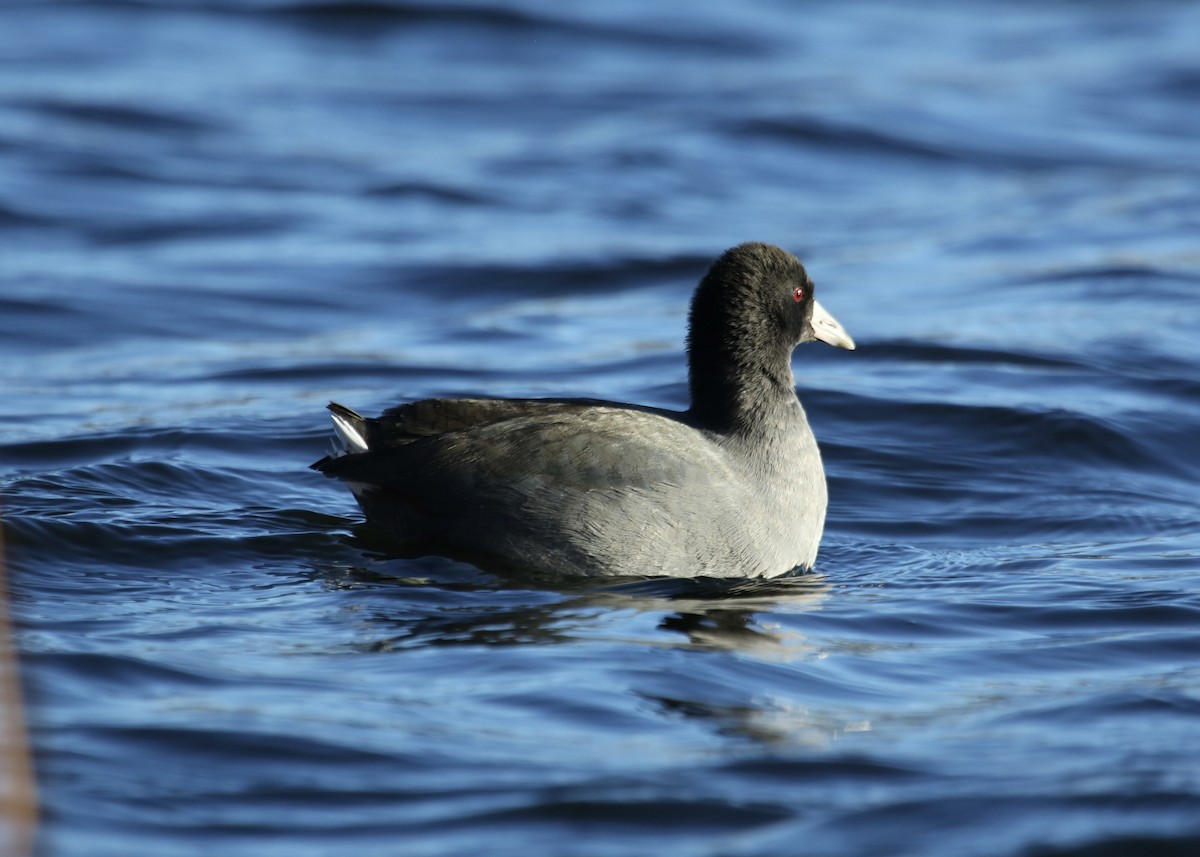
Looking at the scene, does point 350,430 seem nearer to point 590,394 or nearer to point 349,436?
point 349,436

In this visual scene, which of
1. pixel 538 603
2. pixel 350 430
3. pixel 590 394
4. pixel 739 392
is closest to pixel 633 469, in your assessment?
pixel 538 603

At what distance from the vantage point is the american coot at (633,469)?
22.1 ft

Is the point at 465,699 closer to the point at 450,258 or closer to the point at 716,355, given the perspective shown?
the point at 716,355

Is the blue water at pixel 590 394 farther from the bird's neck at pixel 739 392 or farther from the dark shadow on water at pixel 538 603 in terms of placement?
the bird's neck at pixel 739 392

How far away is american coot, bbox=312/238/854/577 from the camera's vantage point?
673 centimetres

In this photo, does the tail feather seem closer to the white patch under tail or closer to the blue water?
the white patch under tail

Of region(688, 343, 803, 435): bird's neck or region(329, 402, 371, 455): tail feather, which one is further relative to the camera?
region(688, 343, 803, 435): bird's neck

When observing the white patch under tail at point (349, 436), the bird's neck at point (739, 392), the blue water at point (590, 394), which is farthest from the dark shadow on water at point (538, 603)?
the bird's neck at point (739, 392)

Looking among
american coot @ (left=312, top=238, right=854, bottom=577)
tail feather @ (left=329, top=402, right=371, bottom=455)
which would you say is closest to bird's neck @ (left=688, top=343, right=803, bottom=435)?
american coot @ (left=312, top=238, right=854, bottom=577)

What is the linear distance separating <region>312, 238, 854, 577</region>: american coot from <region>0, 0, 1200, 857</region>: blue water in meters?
0.17

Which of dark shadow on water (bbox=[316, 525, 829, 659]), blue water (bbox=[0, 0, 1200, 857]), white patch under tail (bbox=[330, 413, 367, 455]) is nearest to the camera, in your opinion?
blue water (bbox=[0, 0, 1200, 857])

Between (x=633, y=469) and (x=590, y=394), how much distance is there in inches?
138

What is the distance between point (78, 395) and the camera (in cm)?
998

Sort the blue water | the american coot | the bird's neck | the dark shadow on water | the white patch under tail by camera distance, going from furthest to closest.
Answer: the bird's neck → the white patch under tail → the american coot → the dark shadow on water → the blue water
